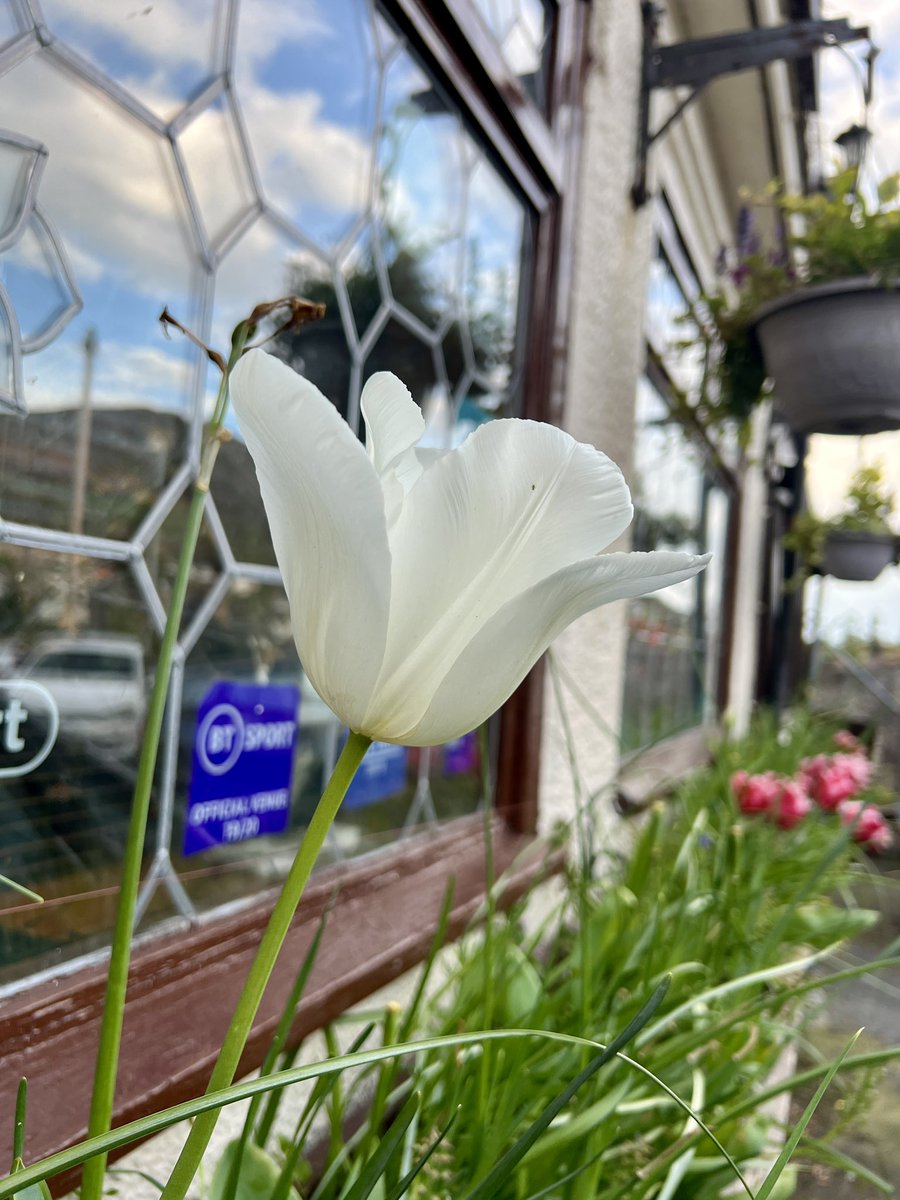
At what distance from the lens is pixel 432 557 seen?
0.33 m

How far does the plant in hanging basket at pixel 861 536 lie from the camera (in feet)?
10.7

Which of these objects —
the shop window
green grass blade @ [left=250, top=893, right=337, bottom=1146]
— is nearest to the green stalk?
green grass blade @ [left=250, top=893, right=337, bottom=1146]

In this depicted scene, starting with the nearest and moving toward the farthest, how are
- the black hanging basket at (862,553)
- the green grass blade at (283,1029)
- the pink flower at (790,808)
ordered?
the green grass blade at (283,1029)
the pink flower at (790,808)
the black hanging basket at (862,553)

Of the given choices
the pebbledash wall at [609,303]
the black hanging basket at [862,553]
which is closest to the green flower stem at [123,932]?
the pebbledash wall at [609,303]

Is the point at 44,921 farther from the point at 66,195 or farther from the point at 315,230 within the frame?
the point at 315,230

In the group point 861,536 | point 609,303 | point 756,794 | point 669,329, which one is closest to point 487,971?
point 756,794

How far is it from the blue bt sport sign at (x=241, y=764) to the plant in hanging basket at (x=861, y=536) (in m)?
2.75

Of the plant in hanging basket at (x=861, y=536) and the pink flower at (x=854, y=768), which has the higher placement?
the plant in hanging basket at (x=861, y=536)

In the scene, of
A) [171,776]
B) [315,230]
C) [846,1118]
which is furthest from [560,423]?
[846,1118]

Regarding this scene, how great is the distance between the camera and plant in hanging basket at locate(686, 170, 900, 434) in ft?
5.33

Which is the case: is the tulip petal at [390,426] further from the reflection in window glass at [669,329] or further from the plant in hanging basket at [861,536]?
the plant in hanging basket at [861,536]

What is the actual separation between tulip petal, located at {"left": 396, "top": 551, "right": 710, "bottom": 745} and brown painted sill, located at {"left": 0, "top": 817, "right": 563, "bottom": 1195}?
462 millimetres

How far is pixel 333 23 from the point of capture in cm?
108

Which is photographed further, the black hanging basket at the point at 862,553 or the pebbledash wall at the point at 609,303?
the black hanging basket at the point at 862,553
